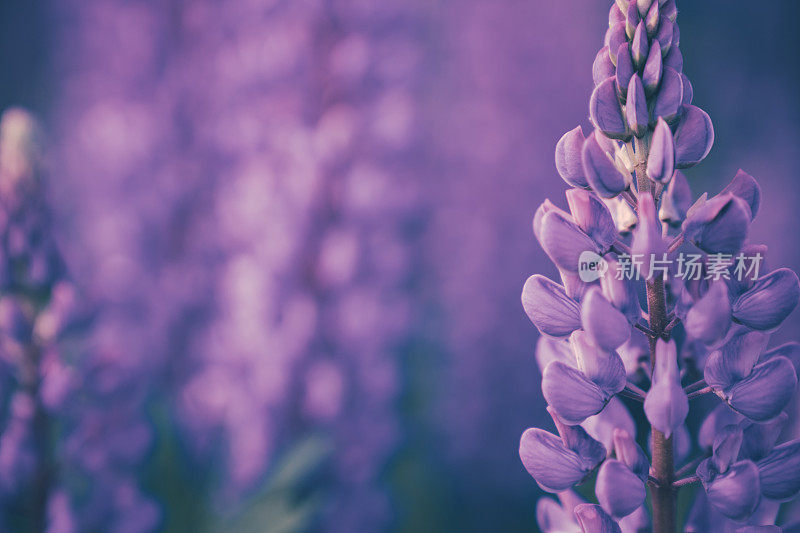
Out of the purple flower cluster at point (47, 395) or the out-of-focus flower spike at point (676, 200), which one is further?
the purple flower cluster at point (47, 395)

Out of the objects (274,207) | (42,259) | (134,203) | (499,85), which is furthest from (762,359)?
(499,85)

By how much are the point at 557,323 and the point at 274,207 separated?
1.15 meters

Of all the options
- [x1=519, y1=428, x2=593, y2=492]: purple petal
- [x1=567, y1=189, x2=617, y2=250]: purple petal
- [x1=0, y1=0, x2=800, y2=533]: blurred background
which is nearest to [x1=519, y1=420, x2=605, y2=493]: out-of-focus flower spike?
[x1=519, y1=428, x2=593, y2=492]: purple petal

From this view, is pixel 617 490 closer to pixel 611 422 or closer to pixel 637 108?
pixel 611 422

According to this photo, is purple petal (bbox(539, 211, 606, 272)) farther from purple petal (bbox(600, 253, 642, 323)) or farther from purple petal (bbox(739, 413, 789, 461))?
purple petal (bbox(739, 413, 789, 461))

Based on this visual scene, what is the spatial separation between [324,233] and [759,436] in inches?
48.1

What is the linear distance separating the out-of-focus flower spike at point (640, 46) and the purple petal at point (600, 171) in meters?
0.10

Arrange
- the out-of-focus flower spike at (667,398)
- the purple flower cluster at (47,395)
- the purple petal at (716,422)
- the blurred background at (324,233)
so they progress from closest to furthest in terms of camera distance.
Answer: the out-of-focus flower spike at (667,398), the purple petal at (716,422), the purple flower cluster at (47,395), the blurred background at (324,233)

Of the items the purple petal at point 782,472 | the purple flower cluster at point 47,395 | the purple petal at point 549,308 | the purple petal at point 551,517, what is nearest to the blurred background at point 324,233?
the purple flower cluster at point 47,395

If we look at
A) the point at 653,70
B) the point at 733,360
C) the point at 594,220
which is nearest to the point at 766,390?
the point at 733,360

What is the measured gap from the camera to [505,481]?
6.93 ft

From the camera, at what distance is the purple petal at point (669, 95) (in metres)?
0.65

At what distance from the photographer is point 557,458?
682 millimetres

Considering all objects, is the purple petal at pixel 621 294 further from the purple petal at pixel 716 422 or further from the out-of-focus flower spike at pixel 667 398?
the purple petal at pixel 716 422
